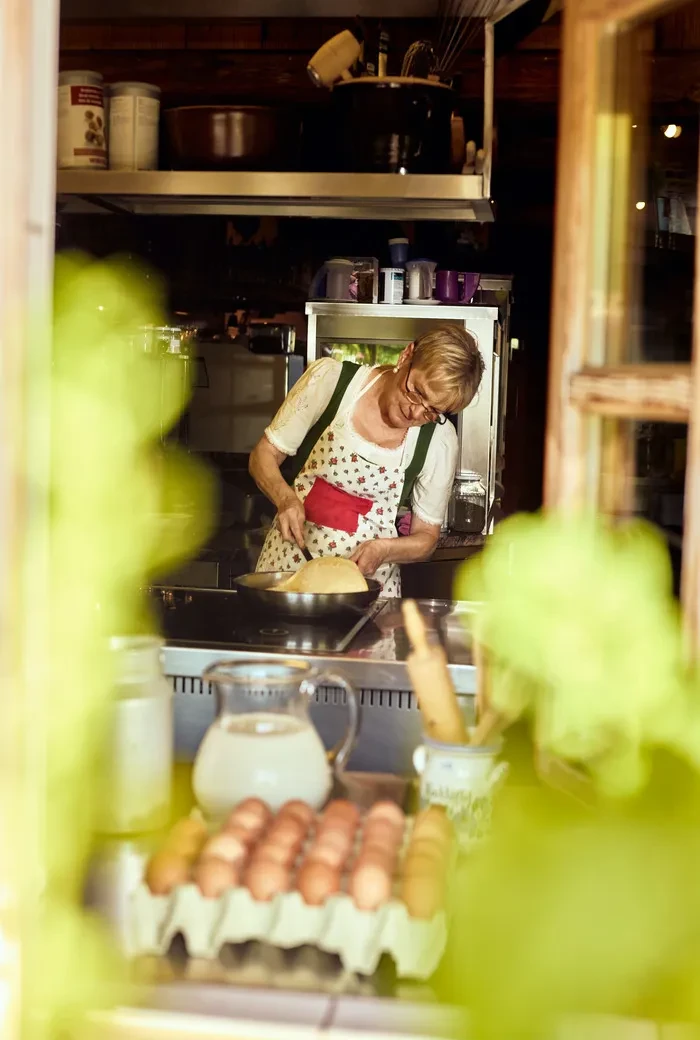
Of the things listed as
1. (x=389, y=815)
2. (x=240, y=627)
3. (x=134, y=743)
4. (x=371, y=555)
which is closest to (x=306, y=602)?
(x=240, y=627)

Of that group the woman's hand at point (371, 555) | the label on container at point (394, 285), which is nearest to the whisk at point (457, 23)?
the woman's hand at point (371, 555)

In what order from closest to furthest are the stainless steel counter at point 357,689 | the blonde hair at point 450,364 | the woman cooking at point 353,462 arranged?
1. the stainless steel counter at point 357,689
2. the blonde hair at point 450,364
3. the woman cooking at point 353,462

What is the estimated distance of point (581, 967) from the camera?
43.0 inches

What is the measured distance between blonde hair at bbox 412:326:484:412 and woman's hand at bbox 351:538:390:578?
0.40 metres

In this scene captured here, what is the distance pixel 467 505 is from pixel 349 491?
154 centimetres

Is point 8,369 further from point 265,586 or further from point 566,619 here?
point 265,586

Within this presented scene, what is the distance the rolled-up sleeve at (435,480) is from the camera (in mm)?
3412

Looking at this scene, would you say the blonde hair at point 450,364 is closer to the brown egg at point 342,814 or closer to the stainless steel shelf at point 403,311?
the stainless steel shelf at point 403,311

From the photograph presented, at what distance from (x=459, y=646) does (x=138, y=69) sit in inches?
152

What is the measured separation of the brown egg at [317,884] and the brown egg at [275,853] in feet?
0.09

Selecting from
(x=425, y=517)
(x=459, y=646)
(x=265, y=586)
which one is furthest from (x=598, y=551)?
(x=425, y=517)

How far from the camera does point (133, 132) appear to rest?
314cm

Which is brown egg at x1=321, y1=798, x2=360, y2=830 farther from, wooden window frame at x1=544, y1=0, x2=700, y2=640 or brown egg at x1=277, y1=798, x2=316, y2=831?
wooden window frame at x1=544, y1=0, x2=700, y2=640

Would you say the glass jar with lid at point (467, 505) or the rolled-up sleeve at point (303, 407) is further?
the glass jar with lid at point (467, 505)
